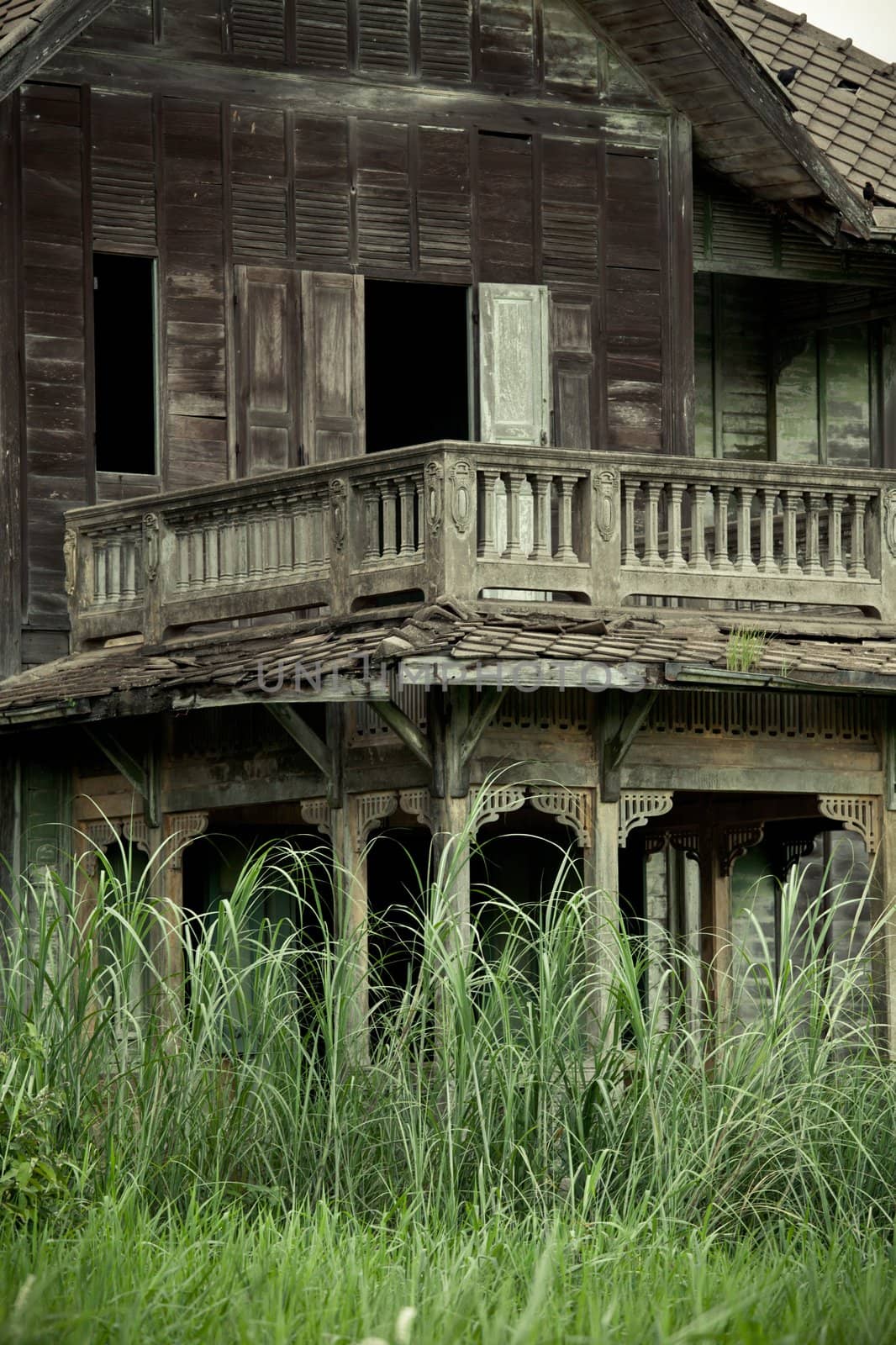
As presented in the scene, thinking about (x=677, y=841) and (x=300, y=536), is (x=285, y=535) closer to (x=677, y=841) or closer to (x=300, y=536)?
(x=300, y=536)

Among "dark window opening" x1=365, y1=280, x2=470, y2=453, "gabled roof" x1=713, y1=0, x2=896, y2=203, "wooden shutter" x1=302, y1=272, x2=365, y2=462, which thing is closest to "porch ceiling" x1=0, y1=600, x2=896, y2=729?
"wooden shutter" x1=302, y1=272, x2=365, y2=462

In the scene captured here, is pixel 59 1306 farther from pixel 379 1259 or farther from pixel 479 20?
pixel 479 20

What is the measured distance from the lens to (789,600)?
13.3 m

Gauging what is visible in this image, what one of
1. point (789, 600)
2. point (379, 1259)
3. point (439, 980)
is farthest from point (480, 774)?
point (379, 1259)

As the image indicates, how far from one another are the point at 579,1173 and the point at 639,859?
8.37 m

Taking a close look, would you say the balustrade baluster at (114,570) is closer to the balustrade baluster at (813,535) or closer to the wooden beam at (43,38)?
the wooden beam at (43,38)

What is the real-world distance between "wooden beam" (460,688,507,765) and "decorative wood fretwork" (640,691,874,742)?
3.69 feet

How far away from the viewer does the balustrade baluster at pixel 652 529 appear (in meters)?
12.9

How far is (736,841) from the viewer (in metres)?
15.6

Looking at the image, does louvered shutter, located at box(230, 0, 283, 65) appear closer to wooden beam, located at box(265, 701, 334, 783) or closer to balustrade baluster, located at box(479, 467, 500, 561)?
balustrade baluster, located at box(479, 467, 500, 561)

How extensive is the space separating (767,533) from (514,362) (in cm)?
351

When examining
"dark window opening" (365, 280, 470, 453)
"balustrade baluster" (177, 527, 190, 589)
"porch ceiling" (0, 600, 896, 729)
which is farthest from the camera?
"dark window opening" (365, 280, 470, 453)

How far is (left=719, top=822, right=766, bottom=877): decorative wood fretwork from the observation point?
15492 mm

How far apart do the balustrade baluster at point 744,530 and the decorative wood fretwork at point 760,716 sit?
2.31ft
